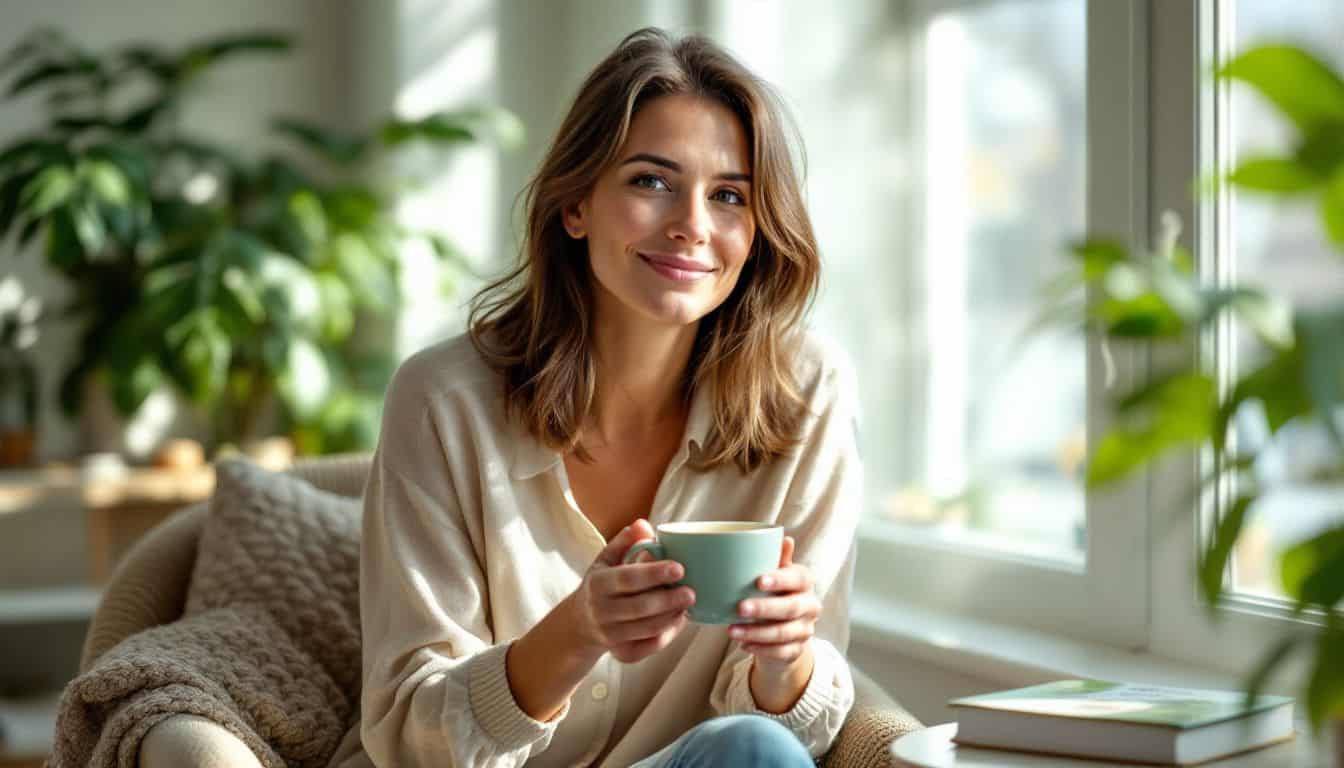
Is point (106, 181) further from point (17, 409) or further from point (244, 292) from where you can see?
point (17, 409)

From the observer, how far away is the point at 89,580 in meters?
3.28

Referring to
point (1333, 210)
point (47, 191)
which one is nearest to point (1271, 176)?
point (1333, 210)

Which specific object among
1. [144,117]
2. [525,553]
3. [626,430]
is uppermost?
[144,117]

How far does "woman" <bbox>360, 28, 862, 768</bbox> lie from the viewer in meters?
1.52

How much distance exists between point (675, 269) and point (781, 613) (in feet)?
1.53

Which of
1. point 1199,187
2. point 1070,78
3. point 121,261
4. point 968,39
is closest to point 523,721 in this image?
point 1199,187

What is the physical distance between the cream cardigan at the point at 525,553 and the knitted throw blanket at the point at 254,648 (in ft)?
0.47

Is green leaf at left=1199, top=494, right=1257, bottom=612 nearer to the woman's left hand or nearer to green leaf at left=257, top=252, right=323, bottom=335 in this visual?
the woman's left hand

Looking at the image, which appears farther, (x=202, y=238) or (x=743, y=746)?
(x=202, y=238)

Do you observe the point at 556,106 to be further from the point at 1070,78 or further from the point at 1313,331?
the point at 1313,331

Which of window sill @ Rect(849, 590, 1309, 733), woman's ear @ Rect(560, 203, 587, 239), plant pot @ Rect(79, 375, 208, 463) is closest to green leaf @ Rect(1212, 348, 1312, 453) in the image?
window sill @ Rect(849, 590, 1309, 733)

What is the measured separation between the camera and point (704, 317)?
5.74 ft

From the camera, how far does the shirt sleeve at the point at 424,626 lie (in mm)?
1396

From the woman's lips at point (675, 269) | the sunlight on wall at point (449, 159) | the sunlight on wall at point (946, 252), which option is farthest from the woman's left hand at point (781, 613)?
the sunlight on wall at point (449, 159)
